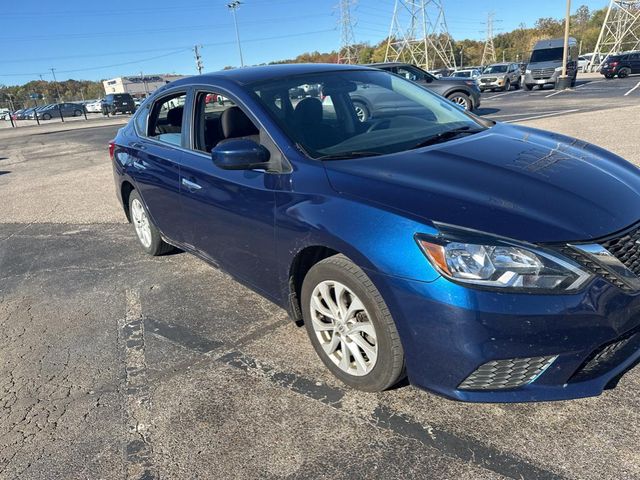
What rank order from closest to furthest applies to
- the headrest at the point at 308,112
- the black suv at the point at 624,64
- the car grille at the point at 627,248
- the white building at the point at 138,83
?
the car grille at the point at 627,248 → the headrest at the point at 308,112 → the black suv at the point at 624,64 → the white building at the point at 138,83

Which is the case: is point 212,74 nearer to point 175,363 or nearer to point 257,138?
point 257,138

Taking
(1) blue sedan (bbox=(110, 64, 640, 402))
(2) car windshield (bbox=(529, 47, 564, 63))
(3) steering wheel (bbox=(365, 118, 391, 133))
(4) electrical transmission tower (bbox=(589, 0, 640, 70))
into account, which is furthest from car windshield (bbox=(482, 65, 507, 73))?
(3) steering wheel (bbox=(365, 118, 391, 133))

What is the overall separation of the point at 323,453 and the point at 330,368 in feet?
1.91

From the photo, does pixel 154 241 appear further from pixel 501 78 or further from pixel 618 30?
pixel 618 30

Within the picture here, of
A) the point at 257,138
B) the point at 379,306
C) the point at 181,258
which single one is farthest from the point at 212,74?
the point at 379,306

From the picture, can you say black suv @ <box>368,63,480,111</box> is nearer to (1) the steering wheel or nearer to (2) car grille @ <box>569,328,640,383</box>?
(1) the steering wheel

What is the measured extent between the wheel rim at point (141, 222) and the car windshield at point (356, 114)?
2.15m

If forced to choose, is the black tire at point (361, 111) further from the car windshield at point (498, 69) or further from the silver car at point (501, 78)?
the car windshield at point (498, 69)

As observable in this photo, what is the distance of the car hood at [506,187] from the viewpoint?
2.19 meters

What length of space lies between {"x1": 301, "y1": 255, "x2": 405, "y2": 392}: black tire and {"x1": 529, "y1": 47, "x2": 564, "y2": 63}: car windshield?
27.8 m

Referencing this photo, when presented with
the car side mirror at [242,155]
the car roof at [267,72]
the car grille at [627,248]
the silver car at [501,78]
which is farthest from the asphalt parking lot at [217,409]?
the silver car at [501,78]

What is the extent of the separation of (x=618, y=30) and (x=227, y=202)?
67.3 meters

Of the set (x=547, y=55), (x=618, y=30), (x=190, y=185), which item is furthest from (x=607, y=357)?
(x=618, y=30)

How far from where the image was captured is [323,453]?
233 centimetres
